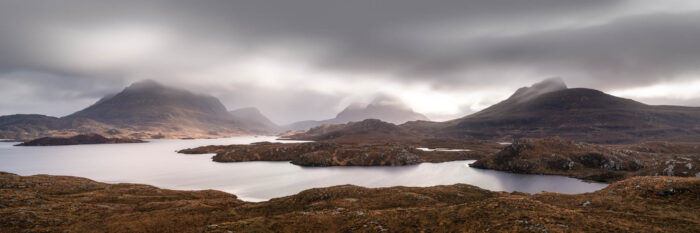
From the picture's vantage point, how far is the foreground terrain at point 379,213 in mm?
26391

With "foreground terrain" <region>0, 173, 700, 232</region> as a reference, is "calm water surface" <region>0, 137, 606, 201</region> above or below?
below

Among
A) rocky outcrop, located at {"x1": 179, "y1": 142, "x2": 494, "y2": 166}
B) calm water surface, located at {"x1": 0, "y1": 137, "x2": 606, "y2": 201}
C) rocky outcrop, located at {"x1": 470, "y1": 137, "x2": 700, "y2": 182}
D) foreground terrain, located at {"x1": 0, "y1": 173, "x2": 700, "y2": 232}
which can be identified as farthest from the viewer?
rocky outcrop, located at {"x1": 179, "y1": 142, "x2": 494, "y2": 166}

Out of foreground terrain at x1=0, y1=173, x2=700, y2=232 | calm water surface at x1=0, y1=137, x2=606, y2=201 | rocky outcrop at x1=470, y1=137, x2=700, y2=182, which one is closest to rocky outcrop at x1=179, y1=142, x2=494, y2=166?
calm water surface at x1=0, y1=137, x2=606, y2=201

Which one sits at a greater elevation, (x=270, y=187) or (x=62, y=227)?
(x=62, y=227)

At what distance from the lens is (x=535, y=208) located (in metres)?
29.9

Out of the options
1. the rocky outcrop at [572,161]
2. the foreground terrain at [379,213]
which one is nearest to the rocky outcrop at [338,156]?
the rocky outcrop at [572,161]

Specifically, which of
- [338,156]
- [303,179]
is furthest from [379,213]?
[338,156]

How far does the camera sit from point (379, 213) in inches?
1369

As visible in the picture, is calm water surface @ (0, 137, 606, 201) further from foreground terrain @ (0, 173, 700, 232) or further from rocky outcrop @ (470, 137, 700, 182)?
foreground terrain @ (0, 173, 700, 232)

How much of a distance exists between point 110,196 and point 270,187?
44247mm

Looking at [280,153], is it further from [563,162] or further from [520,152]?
[563,162]

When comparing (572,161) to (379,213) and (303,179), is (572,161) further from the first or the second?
(379,213)

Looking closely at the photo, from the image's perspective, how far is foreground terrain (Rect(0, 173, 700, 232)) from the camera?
2639cm

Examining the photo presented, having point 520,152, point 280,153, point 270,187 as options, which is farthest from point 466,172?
point 280,153
